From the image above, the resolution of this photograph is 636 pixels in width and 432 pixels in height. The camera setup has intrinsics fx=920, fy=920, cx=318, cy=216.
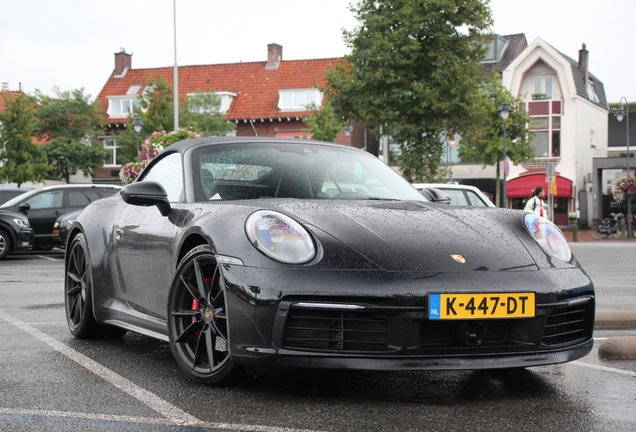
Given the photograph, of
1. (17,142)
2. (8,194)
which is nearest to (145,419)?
(8,194)

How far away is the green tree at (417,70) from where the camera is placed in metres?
29.6

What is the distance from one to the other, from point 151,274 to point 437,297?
1.88m

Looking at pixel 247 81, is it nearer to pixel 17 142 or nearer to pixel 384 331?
pixel 17 142

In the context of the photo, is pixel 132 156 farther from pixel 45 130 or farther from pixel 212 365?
pixel 212 365

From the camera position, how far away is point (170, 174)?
5.60 m

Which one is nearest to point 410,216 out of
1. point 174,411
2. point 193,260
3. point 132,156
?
point 193,260

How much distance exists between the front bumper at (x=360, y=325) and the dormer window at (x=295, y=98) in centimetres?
5009

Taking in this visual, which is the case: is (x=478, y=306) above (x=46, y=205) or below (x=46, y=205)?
below

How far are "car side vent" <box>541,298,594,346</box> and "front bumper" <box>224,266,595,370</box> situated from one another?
180 millimetres

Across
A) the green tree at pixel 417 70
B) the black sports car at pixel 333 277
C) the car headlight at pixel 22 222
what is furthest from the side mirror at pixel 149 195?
the green tree at pixel 417 70

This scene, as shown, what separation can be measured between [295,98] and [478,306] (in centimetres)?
5059

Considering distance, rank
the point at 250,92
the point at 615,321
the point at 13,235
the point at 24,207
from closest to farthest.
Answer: the point at 615,321 → the point at 13,235 → the point at 24,207 → the point at 250,92

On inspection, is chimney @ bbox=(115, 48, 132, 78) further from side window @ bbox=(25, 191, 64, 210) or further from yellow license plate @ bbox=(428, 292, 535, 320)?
yellow license plate @ bbox=(428, 292, 535, 320)

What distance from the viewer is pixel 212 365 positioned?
14.3ft
